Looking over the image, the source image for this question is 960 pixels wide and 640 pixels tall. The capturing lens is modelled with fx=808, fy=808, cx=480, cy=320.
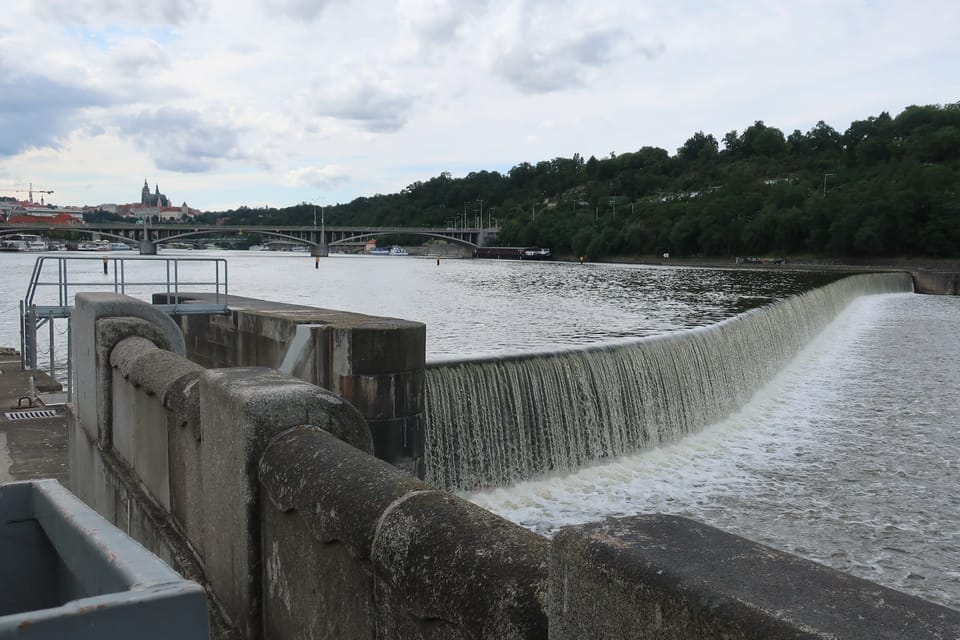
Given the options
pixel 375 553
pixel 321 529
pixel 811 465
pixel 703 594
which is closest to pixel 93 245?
pixel 811 465

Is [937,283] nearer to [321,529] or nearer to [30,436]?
[30,436]

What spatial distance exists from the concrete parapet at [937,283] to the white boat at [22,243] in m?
142

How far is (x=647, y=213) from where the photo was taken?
142375 mm

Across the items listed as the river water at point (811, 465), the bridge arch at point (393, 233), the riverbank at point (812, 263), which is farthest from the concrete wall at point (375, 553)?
the bridge arch at point (393, 233)

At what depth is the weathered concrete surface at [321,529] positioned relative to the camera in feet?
10.1

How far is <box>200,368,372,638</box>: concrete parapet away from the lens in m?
3.94

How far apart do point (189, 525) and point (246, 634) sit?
51.3 inches

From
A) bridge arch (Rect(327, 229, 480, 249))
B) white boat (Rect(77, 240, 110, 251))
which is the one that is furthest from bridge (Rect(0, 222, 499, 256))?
white boat (Rect(77, 240, 110, 251))

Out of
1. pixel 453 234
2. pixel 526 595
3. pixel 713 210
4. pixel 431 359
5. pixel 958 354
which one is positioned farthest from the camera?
pixel 453 234

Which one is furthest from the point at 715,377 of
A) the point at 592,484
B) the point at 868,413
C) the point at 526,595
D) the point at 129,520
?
the point at 526,595

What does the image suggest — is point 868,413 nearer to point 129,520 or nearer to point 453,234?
point 129,520

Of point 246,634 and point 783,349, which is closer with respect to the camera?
point 246,634

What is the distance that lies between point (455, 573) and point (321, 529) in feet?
3.20

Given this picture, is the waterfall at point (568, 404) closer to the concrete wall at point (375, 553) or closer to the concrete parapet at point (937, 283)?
the concrete wall at point (375, 553)
